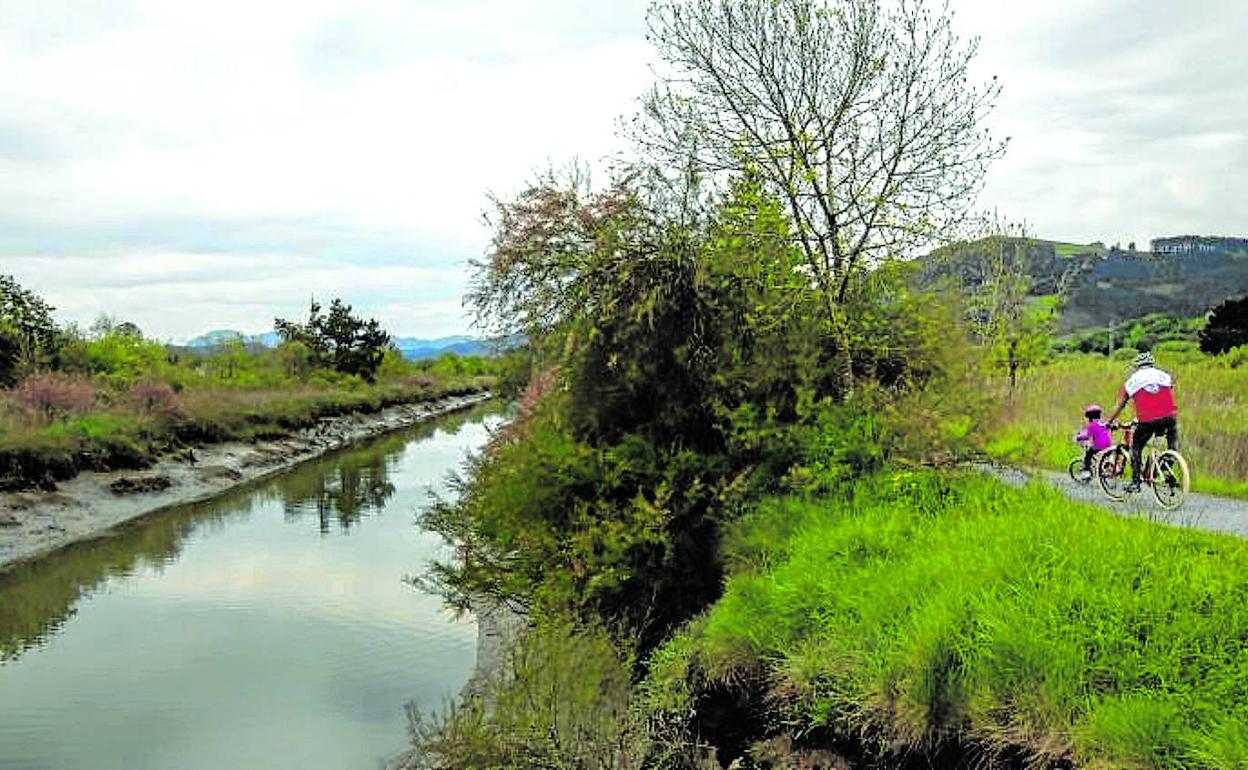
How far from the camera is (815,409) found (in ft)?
37.1

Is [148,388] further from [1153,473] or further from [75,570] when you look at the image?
[1153,473]

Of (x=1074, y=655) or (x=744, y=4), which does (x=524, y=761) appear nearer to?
(x=1074, y=655)

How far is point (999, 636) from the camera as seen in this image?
5.77 metres

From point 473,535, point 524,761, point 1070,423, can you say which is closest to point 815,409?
point 473,535

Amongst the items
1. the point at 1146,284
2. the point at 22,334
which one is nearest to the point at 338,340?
the point at 22,334

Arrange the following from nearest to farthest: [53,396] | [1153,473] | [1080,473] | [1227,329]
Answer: [1153,473], [1080,473], [53,396], [1227,329]

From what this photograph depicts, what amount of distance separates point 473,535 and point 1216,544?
7.83 meters

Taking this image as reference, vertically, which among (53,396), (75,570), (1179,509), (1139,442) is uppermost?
(53,396)

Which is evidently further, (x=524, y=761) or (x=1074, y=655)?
(x=524, y=761)

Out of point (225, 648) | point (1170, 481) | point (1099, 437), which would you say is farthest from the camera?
point (1099, 437)

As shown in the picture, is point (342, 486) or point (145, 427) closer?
point (145, 427)

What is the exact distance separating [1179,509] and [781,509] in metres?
5.68

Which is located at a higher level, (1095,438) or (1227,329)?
(1227,329)

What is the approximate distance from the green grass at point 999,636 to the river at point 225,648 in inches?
222
